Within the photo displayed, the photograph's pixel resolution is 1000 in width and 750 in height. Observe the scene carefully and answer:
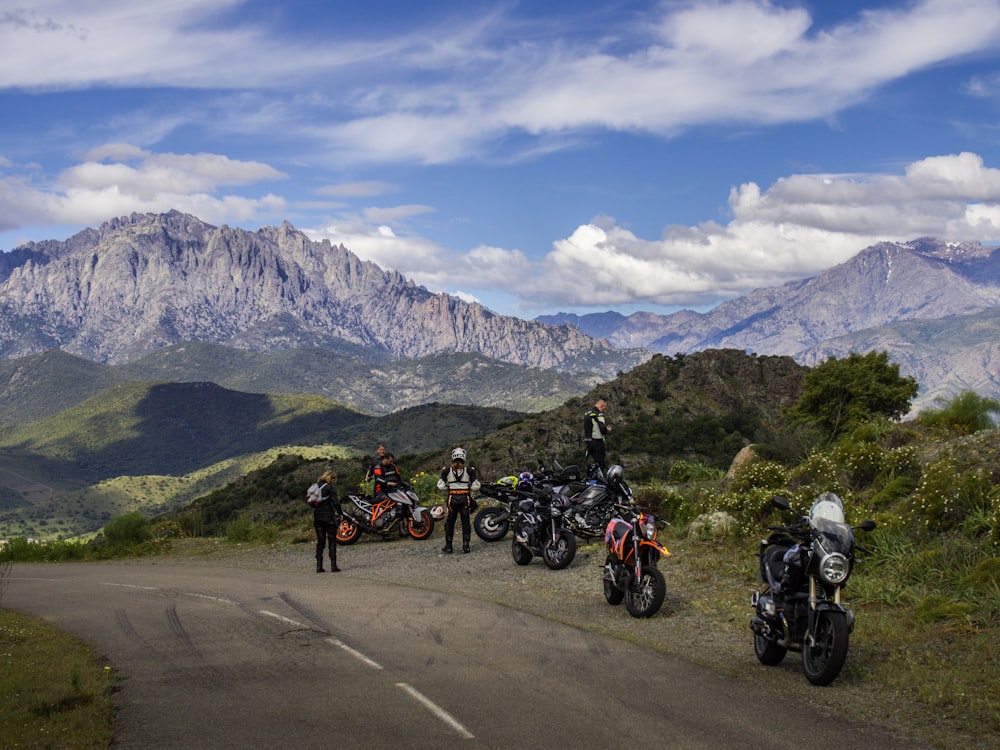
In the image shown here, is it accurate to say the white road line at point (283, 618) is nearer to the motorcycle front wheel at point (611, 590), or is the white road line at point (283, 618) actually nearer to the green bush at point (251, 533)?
the motorcycle front wheel at point (611, 590)

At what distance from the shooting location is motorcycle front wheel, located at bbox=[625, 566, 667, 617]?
1170 cm

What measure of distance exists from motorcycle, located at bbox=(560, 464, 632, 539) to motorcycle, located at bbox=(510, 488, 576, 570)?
13.6 inches

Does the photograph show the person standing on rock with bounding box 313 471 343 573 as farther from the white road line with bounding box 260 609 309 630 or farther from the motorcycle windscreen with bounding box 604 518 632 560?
the motorcycle windscreen with bounding box 604 518 632 560

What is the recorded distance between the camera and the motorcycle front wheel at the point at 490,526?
20109 mm

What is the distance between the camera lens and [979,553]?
39.3 feet

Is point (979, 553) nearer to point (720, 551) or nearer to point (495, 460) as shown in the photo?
point (720, 551)

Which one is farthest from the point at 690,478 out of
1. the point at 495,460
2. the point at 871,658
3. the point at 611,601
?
the point at 495,460

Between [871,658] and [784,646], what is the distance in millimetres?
1226

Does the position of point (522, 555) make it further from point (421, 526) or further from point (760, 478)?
point (421, 526)

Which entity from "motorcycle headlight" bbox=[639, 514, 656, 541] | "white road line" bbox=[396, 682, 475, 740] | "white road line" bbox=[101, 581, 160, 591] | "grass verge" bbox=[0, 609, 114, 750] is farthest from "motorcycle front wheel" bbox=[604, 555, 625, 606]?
"white road line" bbox=[101, 581, 160, 591]

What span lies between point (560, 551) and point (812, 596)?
7.76 m

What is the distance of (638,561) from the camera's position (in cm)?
1198

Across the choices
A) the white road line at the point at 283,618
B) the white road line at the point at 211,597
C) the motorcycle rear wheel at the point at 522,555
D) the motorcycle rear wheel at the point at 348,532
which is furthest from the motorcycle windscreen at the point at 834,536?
the motorcycle rear wheel at the point at 348,532

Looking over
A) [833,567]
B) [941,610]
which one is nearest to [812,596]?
[833,567]
